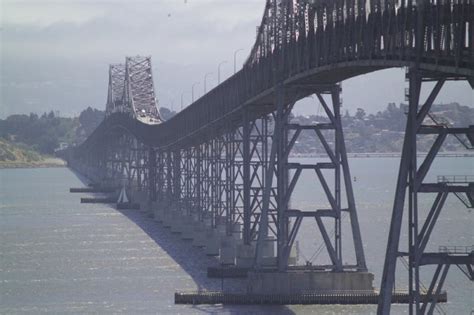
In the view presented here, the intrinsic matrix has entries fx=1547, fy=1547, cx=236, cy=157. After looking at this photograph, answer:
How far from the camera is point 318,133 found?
206 ft

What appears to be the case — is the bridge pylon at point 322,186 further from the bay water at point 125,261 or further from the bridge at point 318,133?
the bay water at point 125,261

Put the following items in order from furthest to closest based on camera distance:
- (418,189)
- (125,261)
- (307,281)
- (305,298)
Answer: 1. (125,261)
2. (307,281)
3. (305,298)
4. (418,189)

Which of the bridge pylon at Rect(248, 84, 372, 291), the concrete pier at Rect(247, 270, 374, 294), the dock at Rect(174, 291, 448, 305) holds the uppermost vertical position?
the bridge pylon at Rect(248, 84, 372, 291)

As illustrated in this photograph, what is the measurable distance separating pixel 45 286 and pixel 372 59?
2938cm

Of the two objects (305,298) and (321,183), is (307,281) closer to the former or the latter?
(305,298)

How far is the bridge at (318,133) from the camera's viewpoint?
138ft

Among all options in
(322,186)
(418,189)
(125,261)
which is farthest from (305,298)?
(125,261)

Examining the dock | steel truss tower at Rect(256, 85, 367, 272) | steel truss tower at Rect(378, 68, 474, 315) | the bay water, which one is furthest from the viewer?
the bay water

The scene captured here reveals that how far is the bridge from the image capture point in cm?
4197

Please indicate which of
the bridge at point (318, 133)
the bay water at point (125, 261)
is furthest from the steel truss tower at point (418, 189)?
the bay water at point (125, 261)

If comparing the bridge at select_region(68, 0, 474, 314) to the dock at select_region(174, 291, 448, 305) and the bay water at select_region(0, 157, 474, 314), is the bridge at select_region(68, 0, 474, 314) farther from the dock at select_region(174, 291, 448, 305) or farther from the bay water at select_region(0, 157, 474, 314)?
Result: the bay water at select_region(0, 157, 474, 314)

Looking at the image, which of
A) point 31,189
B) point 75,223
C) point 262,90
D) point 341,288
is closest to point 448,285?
point 341,288

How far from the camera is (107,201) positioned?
15562 centimetres

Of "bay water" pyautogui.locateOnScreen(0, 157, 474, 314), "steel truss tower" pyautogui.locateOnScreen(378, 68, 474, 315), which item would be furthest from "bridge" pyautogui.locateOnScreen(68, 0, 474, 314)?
"bay water" pyautogui.locateOnScreen(0, 157, 474, 314)
